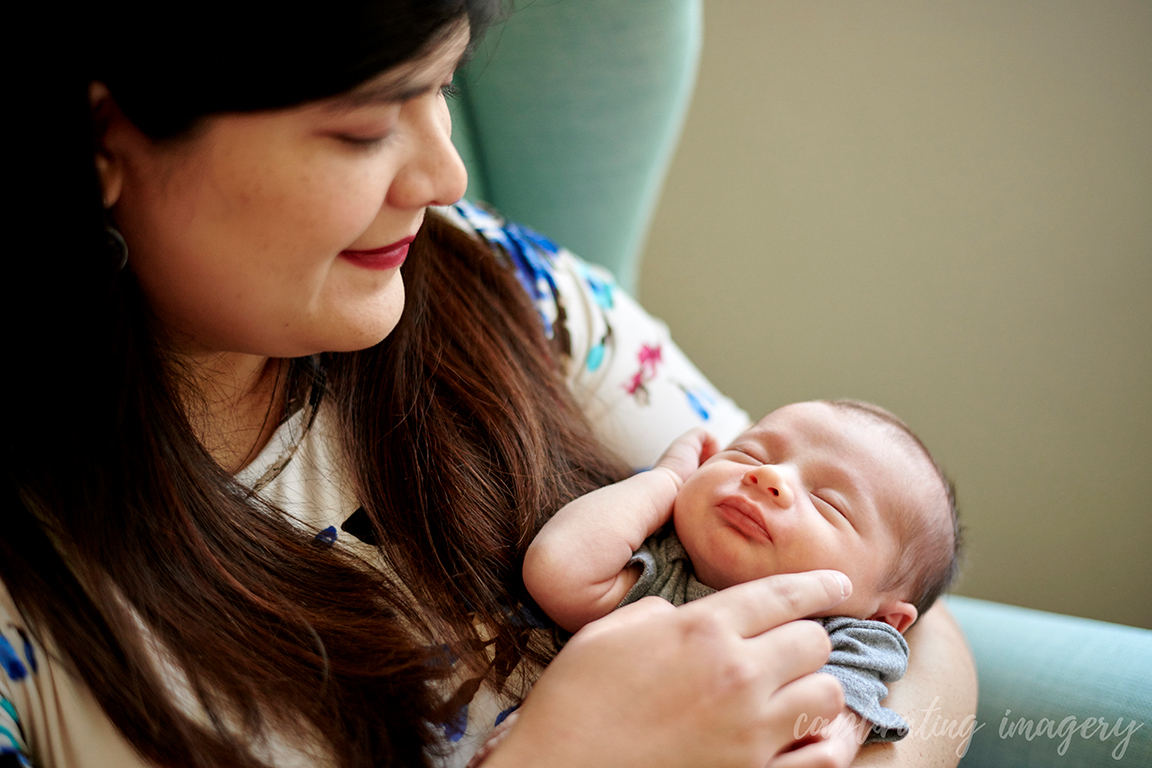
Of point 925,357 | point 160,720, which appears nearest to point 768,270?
point 925,357

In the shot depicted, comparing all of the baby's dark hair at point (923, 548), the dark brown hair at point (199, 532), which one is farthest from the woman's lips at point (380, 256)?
the baby's dark hair at point (923, 548)

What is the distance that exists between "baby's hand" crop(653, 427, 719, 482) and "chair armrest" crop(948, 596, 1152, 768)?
1.45ft

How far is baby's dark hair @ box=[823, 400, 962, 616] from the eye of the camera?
87 cm

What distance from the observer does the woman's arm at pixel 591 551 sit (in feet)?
2.56

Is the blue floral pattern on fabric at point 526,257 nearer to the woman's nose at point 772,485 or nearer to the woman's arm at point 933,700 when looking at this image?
the woman's nose at point 772,485

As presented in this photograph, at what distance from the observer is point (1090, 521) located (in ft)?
6.37

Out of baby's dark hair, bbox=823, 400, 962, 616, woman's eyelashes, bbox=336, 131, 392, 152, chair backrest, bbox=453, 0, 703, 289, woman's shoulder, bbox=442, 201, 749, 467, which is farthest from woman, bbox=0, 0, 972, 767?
chair backrest, bbox=453, 0, 703, 289

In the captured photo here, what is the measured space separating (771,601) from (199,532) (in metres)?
0.49

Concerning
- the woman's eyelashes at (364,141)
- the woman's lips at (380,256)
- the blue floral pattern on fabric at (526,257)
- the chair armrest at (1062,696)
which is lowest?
the chair armrest at (1062,696)

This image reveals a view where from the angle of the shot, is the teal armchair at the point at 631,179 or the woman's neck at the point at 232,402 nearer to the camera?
the woman's neck at the point at 232,402

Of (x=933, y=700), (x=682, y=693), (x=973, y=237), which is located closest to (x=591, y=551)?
(x=682, y=693)

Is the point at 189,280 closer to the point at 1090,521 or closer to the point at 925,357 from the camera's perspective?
the point at 925,357

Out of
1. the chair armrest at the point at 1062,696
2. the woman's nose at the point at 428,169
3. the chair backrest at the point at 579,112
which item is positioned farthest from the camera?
the chair backrest at the point at 579,112

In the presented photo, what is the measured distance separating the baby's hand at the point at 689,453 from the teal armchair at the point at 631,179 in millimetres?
443
